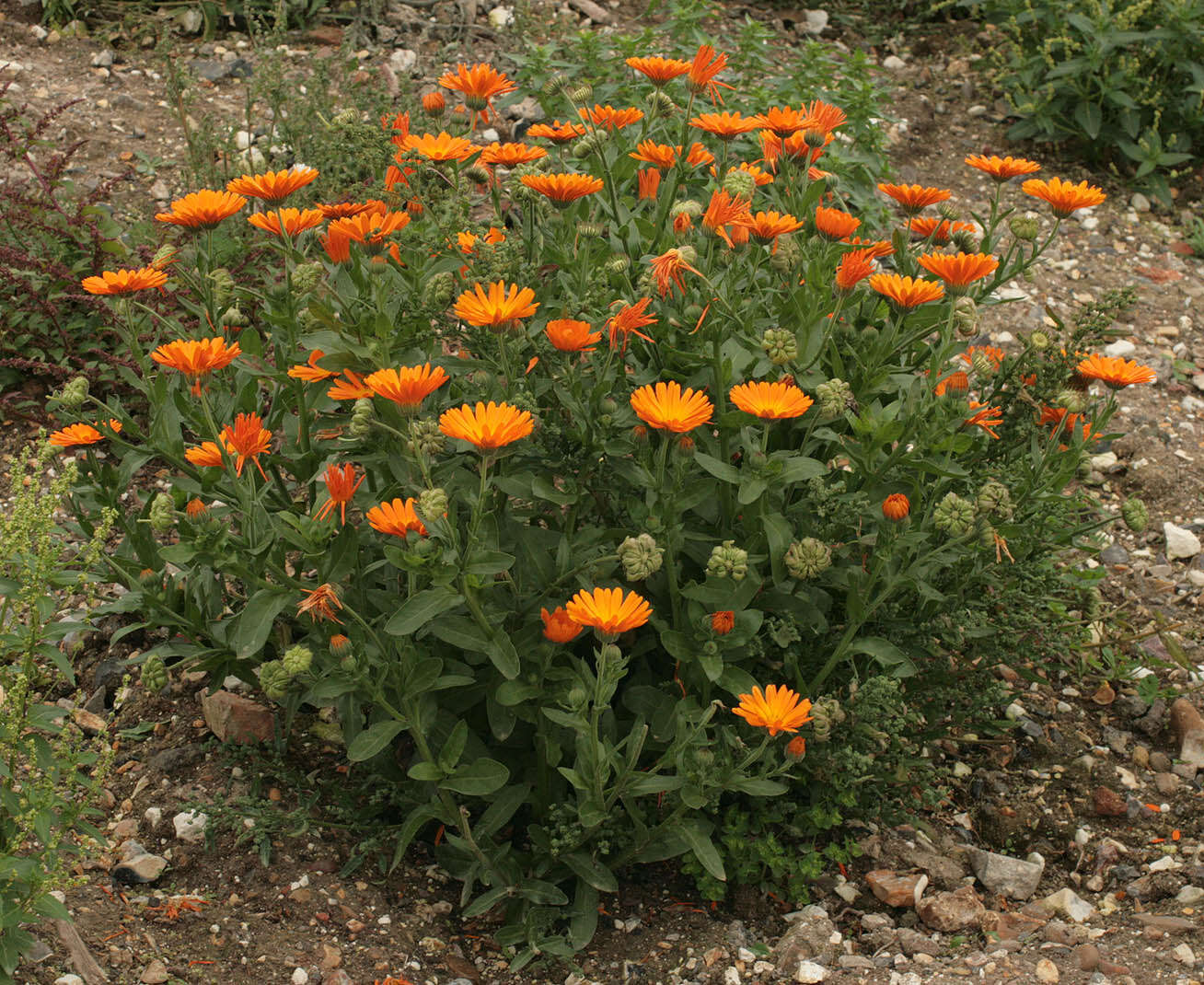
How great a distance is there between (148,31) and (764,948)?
17.8 ft

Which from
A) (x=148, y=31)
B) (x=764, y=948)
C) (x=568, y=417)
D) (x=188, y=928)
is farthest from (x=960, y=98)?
(x=188, y=928)

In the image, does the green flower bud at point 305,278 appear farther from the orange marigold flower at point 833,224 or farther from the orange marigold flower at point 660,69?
the orange marigold flower at point 833,224

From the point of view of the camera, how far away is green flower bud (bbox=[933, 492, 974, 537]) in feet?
7.84

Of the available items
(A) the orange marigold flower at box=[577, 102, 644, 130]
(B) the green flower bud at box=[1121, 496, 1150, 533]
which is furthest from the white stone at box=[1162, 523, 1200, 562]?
(A) the orange marigold flower at box=[577, 102, 644, 130]

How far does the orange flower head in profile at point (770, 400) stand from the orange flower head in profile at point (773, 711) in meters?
0.55

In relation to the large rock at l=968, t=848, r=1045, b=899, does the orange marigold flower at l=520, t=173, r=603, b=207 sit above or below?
above

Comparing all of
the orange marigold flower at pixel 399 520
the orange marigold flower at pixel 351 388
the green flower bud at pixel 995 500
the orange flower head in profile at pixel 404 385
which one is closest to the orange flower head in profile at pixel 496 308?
the orange flower head in profile at pixel 404 385

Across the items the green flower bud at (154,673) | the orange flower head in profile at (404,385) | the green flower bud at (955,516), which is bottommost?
the green flower bud at (154,673)

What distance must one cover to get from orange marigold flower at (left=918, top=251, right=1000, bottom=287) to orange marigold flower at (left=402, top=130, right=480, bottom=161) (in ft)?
3.57

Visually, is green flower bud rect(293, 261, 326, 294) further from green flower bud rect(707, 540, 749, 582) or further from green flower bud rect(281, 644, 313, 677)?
green flower bud rect(707, 540, 749, 582)

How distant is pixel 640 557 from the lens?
218 cm

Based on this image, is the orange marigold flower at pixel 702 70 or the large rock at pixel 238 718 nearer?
the orange marigold flower at pixel 702 70

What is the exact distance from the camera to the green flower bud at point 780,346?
8.09ft

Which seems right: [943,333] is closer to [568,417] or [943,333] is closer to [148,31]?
[568,417]
